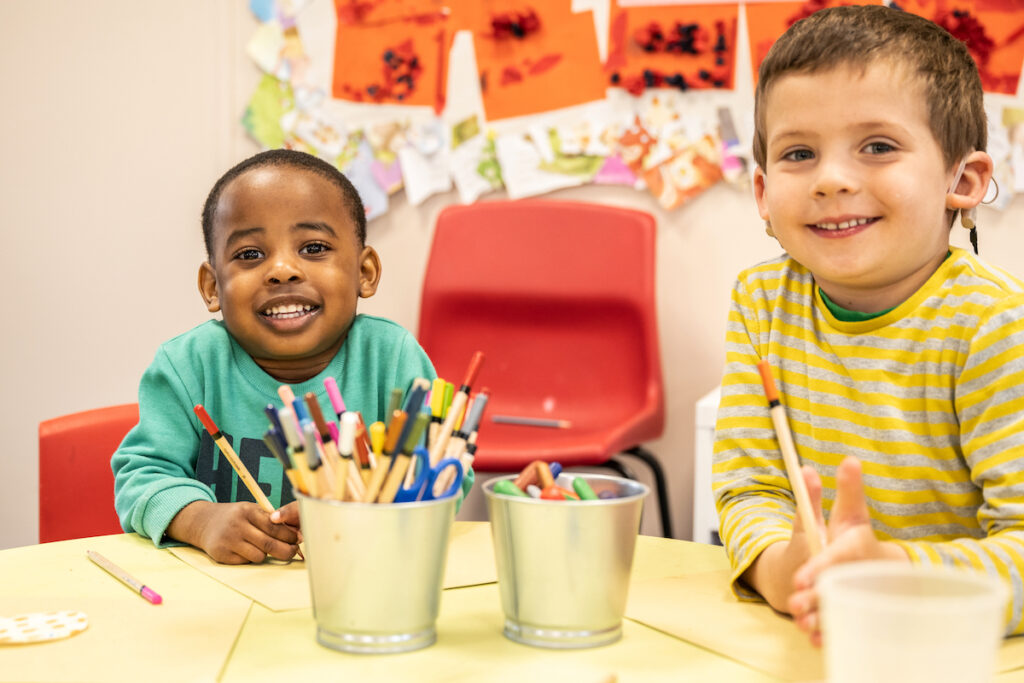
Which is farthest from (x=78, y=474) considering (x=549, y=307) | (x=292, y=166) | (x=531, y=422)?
(x=549, y=307)

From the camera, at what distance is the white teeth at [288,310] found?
1.15m

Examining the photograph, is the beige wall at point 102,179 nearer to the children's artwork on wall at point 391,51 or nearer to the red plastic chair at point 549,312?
the children's artwork on wall at point 391,51

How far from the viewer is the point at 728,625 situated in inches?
27.8

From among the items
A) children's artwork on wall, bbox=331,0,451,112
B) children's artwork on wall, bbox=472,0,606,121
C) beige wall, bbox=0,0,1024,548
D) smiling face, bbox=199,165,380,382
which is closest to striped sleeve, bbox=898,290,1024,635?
smiling face, bbox=199,165,380,382

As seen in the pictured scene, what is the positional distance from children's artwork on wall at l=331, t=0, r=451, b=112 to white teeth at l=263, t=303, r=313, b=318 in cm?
136

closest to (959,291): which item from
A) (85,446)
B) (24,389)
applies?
(85,446)

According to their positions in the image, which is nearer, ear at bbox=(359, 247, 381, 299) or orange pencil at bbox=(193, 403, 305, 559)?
orange pencil at bbox=(193, 403, 305, 559)

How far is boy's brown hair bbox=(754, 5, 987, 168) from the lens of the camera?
0.84m

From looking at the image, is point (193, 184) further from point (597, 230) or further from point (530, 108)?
point (597, 230)

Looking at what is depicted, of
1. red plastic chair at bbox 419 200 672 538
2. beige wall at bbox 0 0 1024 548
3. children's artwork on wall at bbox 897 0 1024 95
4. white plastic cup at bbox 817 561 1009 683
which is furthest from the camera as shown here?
beige wall at bbox 0 0 1024 548

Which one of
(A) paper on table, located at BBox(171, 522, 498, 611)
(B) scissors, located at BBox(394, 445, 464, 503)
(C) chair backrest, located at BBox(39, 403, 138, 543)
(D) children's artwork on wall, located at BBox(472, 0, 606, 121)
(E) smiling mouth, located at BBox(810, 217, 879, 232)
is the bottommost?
(C) chair backrest, located at BBox(39, 403, 138, 543)

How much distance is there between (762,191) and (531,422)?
3.99ft

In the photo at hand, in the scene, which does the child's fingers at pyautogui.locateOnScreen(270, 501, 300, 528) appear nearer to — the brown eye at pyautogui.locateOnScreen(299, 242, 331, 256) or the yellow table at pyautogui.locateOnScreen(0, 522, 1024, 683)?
the yellow table at pyautogui.locateOnScreen(0, 522, 1024, 683)

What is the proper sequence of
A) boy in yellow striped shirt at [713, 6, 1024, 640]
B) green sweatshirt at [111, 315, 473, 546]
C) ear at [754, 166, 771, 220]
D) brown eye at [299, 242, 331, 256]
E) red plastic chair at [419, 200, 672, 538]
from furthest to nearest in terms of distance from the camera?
red plastic chair at [419, 200, 672, 538], brown eye at [299, 242, 331, 256], green sweatshirt at [111, 315, 473, 546], ear at [754, 166, 771, 220], boy in yellow striped shirt at [713, 6, 1024, 640]
